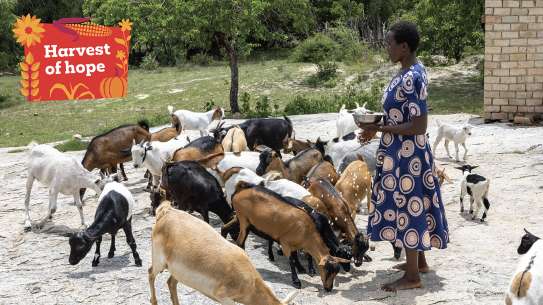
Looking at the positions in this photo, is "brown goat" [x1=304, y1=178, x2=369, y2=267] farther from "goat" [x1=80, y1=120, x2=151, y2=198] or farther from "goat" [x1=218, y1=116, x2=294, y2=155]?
"goat" [x1=80, y1=120, x2=151, y2=198]

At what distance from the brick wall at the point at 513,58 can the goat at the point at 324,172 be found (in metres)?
7.47

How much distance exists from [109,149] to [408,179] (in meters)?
5.57

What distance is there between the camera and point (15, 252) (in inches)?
311

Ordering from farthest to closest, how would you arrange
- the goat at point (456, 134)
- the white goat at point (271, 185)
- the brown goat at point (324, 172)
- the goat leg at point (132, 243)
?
the goat at point (456, 134) < the brown goat at point (324, 172) < the white goat at point (271, 185) < the goat leg at point (132, 243)

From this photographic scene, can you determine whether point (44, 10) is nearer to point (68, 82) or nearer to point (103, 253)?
point (68, 82)

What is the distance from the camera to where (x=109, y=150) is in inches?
409

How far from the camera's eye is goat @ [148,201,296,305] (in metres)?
5.19

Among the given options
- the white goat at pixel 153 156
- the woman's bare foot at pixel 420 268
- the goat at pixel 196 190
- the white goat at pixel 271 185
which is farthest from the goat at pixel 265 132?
the woman's bare foot at pixel 420 268

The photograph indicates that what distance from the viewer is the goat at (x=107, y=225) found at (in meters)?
6.91

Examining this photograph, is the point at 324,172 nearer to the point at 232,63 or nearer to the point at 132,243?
the point at 132,243

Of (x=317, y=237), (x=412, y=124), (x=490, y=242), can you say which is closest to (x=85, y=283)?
(x=317, y=237)

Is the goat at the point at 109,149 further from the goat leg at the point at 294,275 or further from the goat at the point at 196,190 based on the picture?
the goat leg at the point at 294,275

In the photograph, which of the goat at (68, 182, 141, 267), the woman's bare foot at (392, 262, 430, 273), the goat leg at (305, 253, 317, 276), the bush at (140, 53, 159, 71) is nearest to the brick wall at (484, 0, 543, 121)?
the woman's bare foot at (392, 262, 430, 273)

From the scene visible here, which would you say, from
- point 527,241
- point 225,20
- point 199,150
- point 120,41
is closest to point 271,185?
point 199,150
